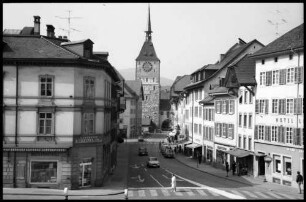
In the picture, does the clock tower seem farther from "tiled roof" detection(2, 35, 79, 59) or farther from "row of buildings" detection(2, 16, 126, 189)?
"row of buildings" detection(2, 16, 126, 189)

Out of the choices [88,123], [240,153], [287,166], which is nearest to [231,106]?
[240,153]

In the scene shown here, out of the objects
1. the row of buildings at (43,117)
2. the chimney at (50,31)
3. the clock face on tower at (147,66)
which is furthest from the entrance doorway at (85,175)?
the clock face on tower at (147,66)

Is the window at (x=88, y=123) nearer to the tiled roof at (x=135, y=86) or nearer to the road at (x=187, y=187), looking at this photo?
the road at (x=187, y=187)

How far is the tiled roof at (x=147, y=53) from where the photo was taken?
152 m

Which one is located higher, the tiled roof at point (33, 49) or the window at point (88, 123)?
the tiled roof at point (33, 49)

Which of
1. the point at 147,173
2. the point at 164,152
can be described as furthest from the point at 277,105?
the point at 164,152

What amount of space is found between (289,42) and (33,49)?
2270 centimetres

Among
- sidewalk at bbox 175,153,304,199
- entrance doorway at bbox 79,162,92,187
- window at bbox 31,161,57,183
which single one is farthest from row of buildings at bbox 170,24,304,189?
window at bbox 31,161,57,183

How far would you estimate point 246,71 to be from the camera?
45125 mm

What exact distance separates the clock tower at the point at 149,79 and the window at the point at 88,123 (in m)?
112

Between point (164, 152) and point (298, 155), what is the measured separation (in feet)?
111

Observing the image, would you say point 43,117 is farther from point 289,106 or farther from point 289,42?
point 289,42

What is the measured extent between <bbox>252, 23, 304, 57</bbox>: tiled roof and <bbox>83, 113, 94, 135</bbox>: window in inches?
714

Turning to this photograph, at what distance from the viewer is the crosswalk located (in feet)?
102
